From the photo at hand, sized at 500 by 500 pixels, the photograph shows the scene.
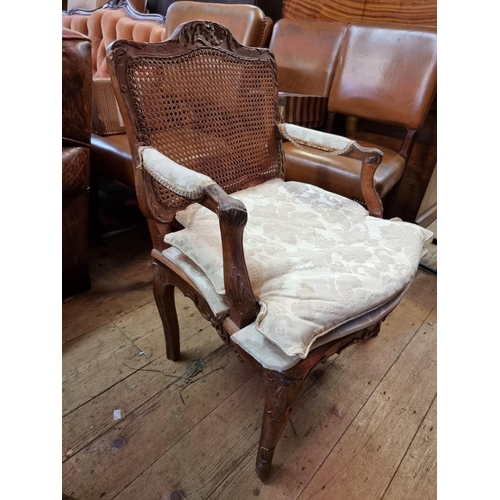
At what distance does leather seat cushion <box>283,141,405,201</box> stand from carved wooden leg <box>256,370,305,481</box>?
894mm

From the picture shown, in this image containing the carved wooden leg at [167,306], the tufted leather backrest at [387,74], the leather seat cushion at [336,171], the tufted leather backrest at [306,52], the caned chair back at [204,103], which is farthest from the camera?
the tufted leather backrest at [306,52]

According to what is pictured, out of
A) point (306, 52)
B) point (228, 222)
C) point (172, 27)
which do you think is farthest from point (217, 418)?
point (172, 27)

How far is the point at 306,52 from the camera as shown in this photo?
1.80 metres

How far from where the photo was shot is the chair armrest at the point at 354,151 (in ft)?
3.44

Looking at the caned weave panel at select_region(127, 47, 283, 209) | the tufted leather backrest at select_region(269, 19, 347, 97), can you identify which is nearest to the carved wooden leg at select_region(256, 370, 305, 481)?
the caned weave panel at select_region(127, 47, 283, 209)

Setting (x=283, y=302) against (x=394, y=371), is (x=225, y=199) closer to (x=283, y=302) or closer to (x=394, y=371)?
(x=283, y=302)

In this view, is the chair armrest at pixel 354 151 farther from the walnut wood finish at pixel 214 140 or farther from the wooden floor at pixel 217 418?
the wooden floor at pixel 217 418

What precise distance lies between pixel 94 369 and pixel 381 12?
225 centimetres

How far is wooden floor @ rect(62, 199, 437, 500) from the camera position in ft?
2.91

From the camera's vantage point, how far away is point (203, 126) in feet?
3.33

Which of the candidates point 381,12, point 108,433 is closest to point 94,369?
point 108,433

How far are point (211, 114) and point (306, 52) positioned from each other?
1082 mm

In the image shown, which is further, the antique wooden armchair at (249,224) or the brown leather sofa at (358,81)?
the brown leather sofa at (358,81)

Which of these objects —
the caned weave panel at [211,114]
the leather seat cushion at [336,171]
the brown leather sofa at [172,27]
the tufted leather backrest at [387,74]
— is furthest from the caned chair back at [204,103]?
the tufted leather backrest at [387,74]
